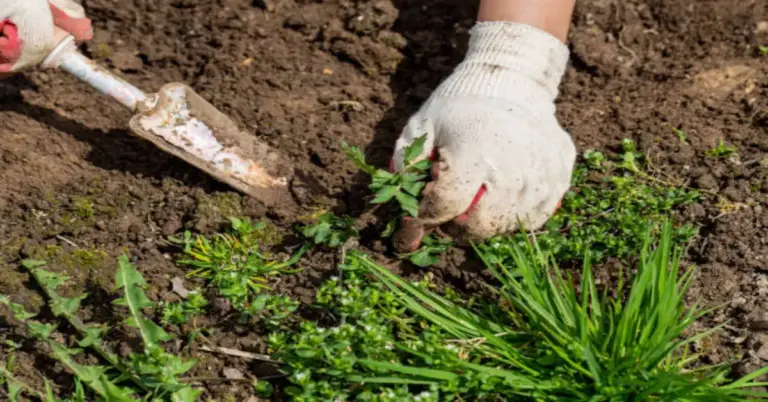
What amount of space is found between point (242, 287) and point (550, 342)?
800 millimetres

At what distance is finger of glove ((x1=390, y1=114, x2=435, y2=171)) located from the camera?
247 centimetres

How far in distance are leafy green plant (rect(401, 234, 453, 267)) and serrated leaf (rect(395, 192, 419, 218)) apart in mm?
130

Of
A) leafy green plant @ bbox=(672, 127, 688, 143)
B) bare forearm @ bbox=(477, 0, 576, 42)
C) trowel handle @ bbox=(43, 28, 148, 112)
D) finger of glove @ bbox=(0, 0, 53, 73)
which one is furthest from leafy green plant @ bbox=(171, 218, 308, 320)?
leafy green plant @ bbox=(672, 127, 688, 143)

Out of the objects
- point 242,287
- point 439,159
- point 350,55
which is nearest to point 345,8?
point 350,55

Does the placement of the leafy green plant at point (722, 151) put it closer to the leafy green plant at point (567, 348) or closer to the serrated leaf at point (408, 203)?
the leafy green plant at point (567, 348)

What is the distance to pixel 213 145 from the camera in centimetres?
278

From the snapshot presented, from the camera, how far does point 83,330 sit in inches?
85.2

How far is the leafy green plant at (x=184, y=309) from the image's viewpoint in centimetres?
226

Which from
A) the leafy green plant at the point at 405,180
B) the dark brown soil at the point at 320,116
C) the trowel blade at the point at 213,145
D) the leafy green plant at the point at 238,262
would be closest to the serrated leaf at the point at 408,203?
the leafy green plant at the point at 405,180

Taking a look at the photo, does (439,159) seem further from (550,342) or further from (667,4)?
(667,4)

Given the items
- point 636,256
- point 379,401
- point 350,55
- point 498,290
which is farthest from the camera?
point 350,55

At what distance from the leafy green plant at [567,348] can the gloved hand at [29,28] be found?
114 centimetres

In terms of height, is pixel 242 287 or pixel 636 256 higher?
pixel 636 256

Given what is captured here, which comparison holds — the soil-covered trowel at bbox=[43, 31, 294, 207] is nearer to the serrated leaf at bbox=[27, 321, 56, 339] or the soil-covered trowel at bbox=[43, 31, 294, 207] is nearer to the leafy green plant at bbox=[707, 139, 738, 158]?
the serrated leaf at bbox=[27, 321, 56, 339]
